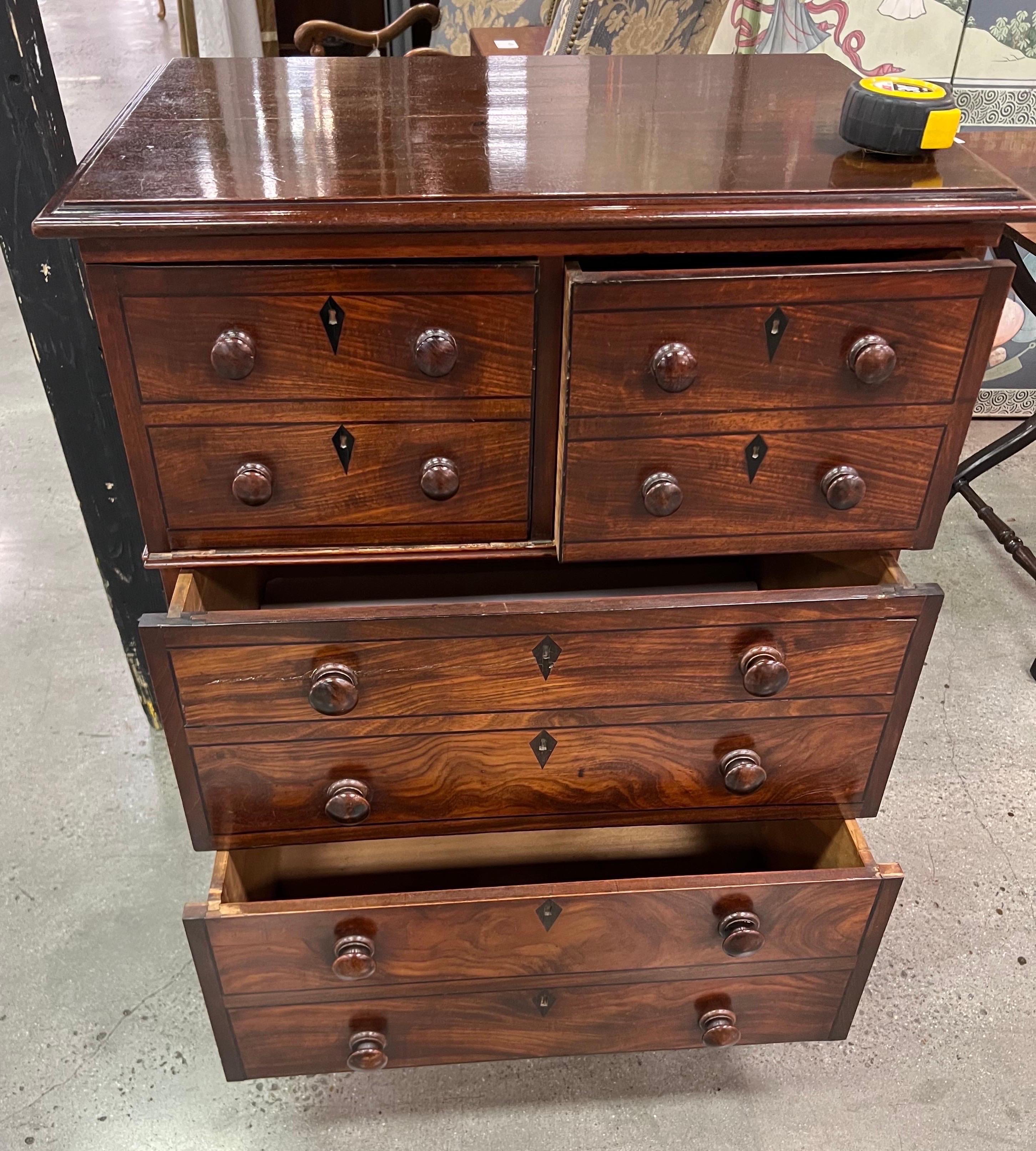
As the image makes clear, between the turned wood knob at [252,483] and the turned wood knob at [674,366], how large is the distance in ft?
1.21

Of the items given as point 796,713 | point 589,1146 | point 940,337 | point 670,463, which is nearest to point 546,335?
point 670,463

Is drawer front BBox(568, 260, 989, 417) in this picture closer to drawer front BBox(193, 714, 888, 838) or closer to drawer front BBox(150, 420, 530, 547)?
drawer front BBox(150, 420, 530, 547)

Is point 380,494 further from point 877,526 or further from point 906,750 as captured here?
point 906,750

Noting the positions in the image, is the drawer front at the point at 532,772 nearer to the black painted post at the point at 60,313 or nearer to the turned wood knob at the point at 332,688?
the turned wood knob at the point at 332,688

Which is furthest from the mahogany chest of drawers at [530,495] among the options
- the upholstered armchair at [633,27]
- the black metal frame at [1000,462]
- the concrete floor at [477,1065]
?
the black metal frame at [1000,462]

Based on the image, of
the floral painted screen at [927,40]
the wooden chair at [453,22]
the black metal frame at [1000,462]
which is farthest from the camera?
the wooden chair at [453,22]

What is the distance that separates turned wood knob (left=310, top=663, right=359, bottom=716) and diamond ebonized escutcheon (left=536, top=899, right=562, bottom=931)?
0.32m

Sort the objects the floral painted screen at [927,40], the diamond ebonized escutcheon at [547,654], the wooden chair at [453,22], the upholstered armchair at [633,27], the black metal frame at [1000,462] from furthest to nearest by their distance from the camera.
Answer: the wooden chair at [453,22] < the floral painted screen at [927,40] < the black metal frame at [1000,462] < the upholstered armchair at [633,27] < the diamond ebonized escutcheon at [547,654]

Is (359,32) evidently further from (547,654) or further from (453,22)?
(547,654)

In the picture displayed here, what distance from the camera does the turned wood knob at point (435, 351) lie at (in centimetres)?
91

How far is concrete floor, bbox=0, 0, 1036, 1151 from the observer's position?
53.2 inches

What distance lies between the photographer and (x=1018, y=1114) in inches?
54.1

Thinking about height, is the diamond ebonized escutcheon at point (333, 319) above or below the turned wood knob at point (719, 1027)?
above

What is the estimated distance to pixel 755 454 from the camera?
100cm
